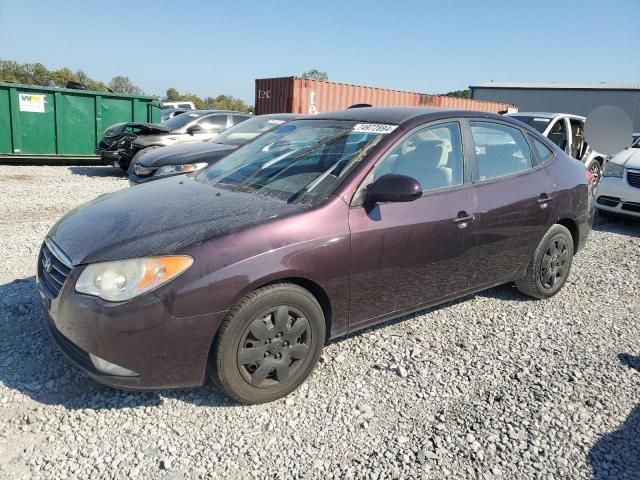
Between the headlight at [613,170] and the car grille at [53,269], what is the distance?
7871mm

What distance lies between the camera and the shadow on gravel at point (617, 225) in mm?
7488

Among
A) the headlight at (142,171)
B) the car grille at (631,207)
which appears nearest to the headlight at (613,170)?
the car grille at (631,207)

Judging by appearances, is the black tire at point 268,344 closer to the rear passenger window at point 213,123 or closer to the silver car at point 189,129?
the silver car at point 189,129

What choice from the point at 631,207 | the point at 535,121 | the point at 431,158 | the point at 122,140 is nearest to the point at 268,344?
the point at 431,158

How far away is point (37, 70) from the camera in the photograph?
44000mm

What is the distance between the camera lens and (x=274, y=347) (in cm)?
267

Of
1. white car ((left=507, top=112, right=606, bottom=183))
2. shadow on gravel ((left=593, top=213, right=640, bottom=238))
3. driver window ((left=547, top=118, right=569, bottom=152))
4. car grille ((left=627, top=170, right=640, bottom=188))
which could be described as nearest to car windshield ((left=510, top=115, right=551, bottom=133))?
white car ((left=507, top=112, right=606, bottom=183))

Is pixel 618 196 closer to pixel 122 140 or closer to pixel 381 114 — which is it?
pixel 381 114

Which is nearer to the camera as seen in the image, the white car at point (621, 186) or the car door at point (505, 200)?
the car door at point (505, 200)

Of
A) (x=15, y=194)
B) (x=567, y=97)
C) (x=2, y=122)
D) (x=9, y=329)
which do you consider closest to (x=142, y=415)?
(x=9, y=329)

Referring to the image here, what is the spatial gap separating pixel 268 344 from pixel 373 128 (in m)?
1.61

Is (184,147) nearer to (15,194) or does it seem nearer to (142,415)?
(15,194)

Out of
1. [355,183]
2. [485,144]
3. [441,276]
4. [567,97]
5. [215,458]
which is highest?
[567,97]

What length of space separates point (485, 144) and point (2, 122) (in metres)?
12.2
